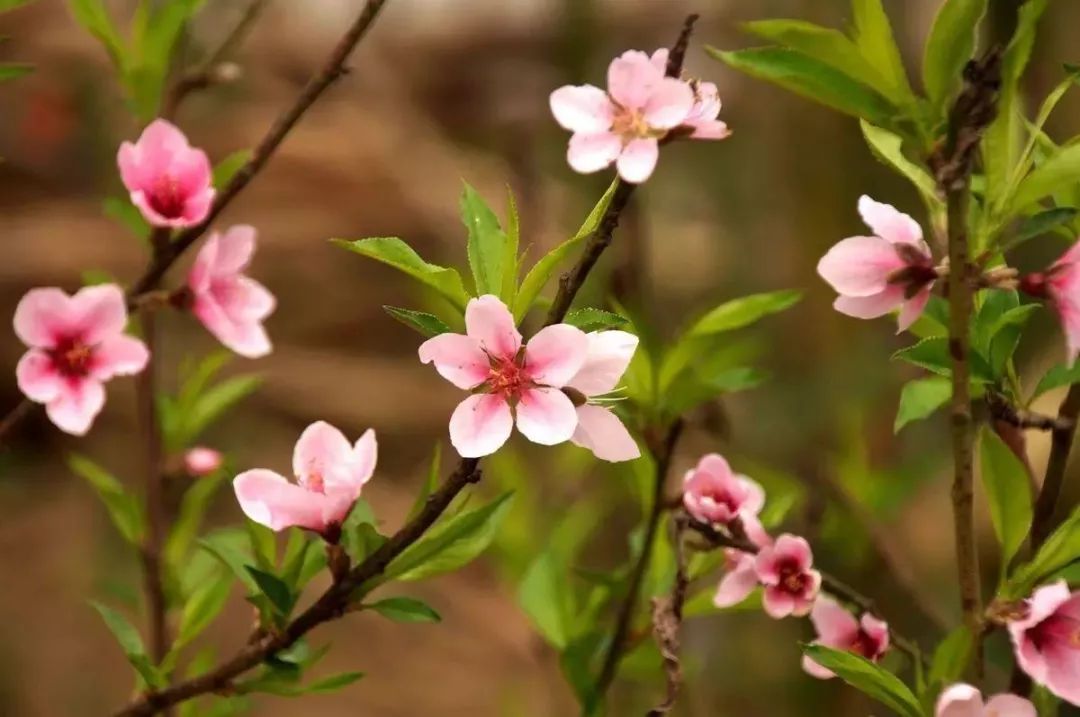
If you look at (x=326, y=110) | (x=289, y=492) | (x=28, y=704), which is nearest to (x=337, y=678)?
(x=289, y=492)

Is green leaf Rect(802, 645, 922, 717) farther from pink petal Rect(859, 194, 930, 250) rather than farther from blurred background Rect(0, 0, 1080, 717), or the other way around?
blurred background Rect(0, 0, 1080, 717)

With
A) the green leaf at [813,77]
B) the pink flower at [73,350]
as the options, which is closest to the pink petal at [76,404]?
the pink flower at [73,350]

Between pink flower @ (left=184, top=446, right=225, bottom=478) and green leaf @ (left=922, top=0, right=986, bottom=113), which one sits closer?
green leaf @ (left=922, top=0, right=986, bottom=113)

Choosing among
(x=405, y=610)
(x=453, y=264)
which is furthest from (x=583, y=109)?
(x=453, y=264)

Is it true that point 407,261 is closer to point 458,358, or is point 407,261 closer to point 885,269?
point 458,358

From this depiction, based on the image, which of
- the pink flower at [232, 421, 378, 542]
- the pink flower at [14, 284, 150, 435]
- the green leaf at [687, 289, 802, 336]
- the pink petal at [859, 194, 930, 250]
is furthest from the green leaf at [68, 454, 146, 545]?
the pink petal at [859, 194, 930, 250]

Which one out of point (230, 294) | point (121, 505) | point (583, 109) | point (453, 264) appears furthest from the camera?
point (453, 264)
